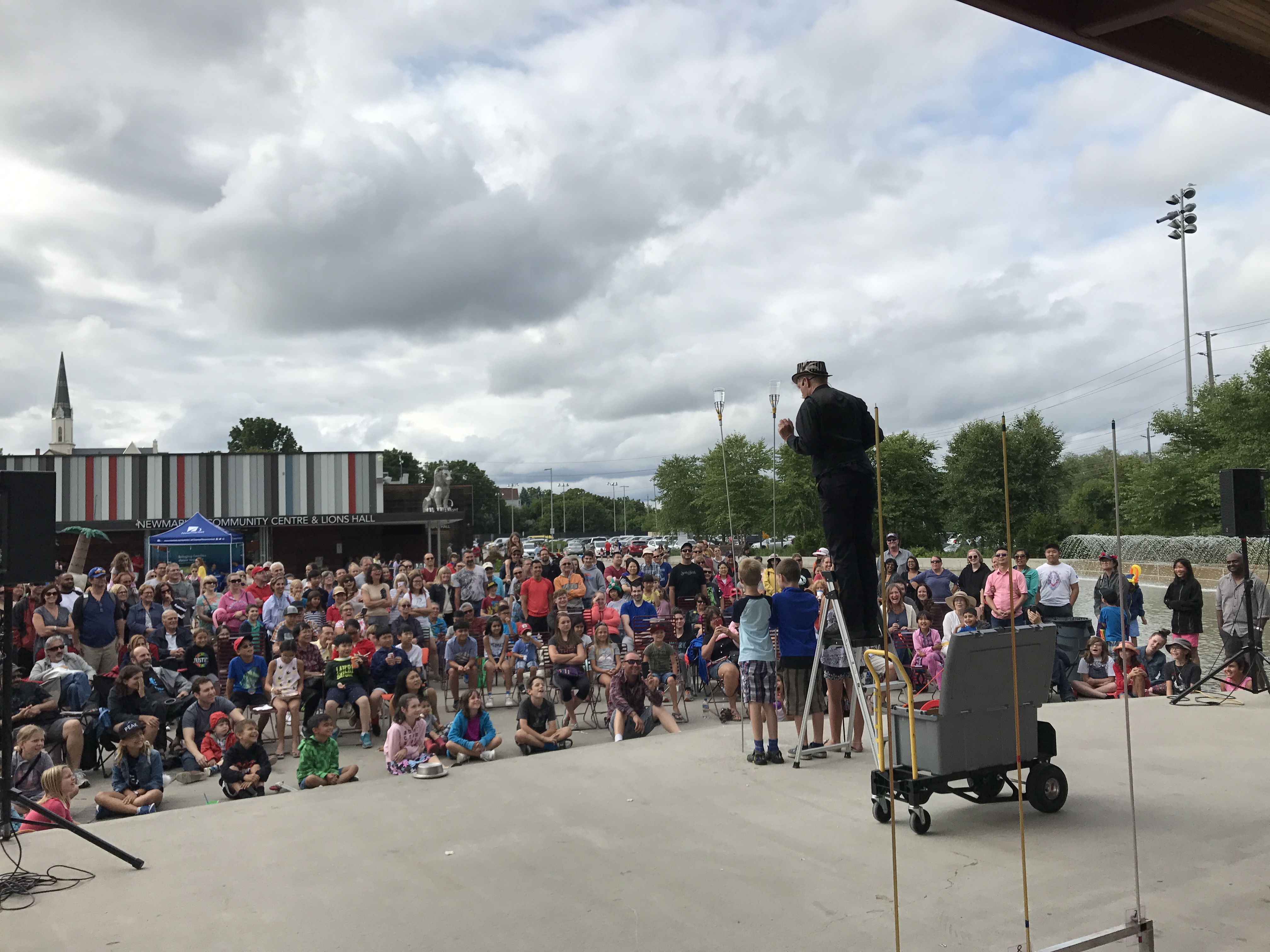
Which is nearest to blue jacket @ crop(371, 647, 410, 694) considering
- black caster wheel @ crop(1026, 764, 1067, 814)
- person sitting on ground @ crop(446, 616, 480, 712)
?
person sitting on ground @ crop(446, 616, 480, 712)

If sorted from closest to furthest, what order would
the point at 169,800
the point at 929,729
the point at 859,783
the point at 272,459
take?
the point at 929,729 → the point at 859,783 → the point at 169,800 → the point at 272,459

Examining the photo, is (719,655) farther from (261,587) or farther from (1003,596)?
(261,587)

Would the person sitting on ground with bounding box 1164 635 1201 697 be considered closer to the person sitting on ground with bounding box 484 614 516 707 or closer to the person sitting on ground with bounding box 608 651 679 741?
the person sitting on ground with bounding box 608 651 679 741

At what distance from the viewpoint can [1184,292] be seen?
25.5 metres

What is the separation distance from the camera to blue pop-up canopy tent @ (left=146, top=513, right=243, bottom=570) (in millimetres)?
18266

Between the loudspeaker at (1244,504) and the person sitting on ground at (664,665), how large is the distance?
5.62 m

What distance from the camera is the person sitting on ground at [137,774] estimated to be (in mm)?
6426

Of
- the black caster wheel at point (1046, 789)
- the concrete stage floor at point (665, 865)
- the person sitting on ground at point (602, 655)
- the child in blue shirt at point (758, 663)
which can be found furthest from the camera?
the person sitting on ground at point (602, 655)

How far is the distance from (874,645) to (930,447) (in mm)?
46598

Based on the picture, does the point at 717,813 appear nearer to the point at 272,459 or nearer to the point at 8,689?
the point at 8,689

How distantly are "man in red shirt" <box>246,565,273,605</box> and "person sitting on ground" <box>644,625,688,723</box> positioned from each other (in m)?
4.96

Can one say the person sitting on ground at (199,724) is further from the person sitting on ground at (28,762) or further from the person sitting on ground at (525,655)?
the person sitting on ground at (525,655)

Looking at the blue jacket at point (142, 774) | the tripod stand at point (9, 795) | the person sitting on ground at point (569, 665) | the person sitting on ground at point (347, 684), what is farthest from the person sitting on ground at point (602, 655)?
the tripod stand at point (9, 795)

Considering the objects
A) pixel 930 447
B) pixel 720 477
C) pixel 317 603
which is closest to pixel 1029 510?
pixel 930 447
